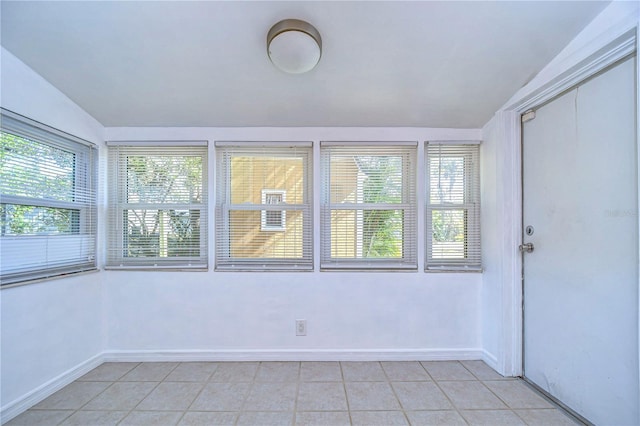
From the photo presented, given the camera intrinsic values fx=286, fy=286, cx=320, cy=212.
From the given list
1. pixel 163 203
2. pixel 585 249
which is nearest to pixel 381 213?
pixel 585 249

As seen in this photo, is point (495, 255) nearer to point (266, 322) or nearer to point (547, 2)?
point (547, 2)

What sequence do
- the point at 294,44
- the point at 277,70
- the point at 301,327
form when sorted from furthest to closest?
the point at 301,327, the point at 277,70, the point at 294,44

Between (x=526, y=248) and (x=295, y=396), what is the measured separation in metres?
1.87

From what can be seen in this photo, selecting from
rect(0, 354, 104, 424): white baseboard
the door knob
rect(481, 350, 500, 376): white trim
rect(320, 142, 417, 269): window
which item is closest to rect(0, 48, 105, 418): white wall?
rect(0, 354, 104, 424): white baseboard

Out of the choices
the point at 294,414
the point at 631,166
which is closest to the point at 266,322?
the point at 294,414

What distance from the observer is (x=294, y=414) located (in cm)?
168

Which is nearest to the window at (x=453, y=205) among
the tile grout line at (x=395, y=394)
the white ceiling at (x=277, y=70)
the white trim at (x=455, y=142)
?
the white trim at (x=455, y=142)

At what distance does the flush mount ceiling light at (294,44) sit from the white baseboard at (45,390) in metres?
2.49

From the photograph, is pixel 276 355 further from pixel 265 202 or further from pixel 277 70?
pixel 277 70

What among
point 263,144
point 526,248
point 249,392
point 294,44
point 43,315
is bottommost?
point 249,392

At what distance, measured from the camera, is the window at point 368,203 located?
2.40 m

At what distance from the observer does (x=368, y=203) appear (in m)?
2.40

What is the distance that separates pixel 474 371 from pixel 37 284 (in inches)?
121

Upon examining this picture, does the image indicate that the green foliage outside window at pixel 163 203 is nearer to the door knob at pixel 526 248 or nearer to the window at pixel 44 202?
the window at pixel 44 202
